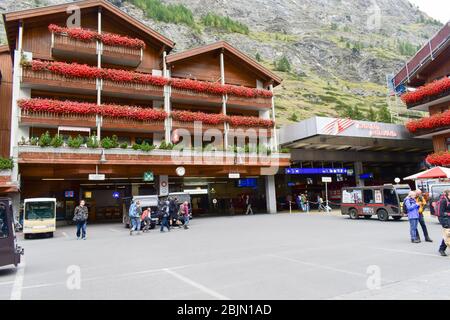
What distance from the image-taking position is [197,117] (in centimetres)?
2834

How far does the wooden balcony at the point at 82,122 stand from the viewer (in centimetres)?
2345

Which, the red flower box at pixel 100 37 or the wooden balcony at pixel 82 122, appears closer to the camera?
the wooden balcony at pixel 82 122

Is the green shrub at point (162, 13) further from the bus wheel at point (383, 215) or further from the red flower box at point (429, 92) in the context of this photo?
the bus wheel at point (383, 215)

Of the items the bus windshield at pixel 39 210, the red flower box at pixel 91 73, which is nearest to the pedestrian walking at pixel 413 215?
the bus windshield at pixel 39 210

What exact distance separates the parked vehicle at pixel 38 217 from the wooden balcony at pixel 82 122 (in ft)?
23.3

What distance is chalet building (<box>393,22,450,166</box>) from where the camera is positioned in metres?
31.0

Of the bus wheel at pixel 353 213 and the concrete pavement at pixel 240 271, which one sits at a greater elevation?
the bus wheel at pixel 353 213

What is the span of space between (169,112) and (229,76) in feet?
27.1

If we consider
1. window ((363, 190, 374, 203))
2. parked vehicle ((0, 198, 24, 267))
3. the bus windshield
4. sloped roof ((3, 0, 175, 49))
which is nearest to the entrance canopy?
window ((363, 190, 374, 203))

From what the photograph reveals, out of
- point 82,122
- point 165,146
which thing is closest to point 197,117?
point 165,146

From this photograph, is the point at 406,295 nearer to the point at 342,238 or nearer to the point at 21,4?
the point at 342,238
